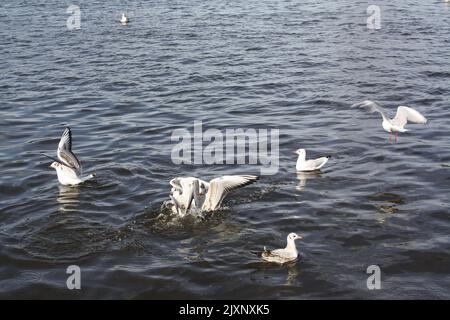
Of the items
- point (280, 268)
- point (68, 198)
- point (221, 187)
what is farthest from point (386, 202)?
point (68, 198)

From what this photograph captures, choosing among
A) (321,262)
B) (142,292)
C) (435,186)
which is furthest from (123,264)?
(435,186)

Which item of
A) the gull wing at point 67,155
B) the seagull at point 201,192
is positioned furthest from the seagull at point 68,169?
the seagull at point 201,192

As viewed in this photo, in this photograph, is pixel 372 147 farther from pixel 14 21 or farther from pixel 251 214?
pixel 14 21

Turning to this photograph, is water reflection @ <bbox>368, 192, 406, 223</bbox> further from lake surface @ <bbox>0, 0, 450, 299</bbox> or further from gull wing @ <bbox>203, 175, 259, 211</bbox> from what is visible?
gull wing @ <bbox>203, 175, 259, 211</bbox>

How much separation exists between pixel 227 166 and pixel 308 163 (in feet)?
6.49

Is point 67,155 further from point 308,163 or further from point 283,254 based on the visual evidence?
point 283,254

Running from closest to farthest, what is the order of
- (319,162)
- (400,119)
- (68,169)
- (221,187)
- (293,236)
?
(293,236) < (221,187) < (68,169) < (319,162) < (400,119)

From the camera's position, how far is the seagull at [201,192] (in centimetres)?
1267

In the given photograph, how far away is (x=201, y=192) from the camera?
13.1m

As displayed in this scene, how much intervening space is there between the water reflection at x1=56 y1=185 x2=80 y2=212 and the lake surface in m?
0.05

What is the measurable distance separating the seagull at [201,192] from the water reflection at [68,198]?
221cm

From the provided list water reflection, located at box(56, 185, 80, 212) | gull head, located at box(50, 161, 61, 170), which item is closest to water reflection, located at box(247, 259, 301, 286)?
water reflection, located at box(56, 185, 80, 212)

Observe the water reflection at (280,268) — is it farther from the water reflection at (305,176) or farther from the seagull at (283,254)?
the water reflection at (305,176)

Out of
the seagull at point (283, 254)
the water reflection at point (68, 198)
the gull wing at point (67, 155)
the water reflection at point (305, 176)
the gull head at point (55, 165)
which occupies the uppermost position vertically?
the gull wing at point (67, 155)
